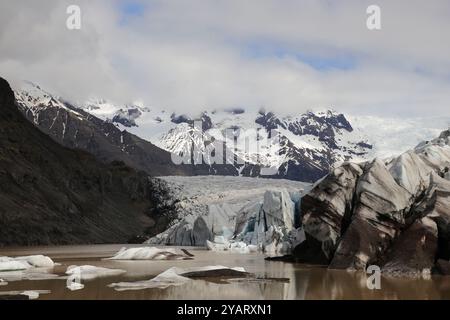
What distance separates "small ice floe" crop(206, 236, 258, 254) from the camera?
41.8m

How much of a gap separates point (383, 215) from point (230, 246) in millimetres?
20342

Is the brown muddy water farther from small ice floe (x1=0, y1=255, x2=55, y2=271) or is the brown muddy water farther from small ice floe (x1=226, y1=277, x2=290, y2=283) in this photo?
small ice floe (x1=0, y1=255, x2=55, y2=271)

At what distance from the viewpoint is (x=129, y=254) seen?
33.0 metres

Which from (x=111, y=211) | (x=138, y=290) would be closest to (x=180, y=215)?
(x=111, y=211)

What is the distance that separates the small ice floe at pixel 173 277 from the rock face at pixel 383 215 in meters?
5.06

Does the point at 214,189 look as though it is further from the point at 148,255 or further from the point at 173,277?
the point at 173,277

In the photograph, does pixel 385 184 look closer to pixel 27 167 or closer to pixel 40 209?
pixel 40 209

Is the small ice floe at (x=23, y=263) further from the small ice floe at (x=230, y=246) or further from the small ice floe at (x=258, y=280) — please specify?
the small ice floe at (x=230, y=246)

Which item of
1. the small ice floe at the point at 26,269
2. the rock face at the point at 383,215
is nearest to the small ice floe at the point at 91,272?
the small ice floe at the point at 26,269

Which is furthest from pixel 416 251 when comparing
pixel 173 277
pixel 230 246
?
pixel 230 246

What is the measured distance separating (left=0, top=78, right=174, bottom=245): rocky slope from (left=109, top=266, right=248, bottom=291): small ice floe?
45250 mm

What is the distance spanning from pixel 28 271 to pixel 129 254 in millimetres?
9237

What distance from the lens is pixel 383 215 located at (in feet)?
81.7

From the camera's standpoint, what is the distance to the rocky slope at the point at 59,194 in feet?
224
